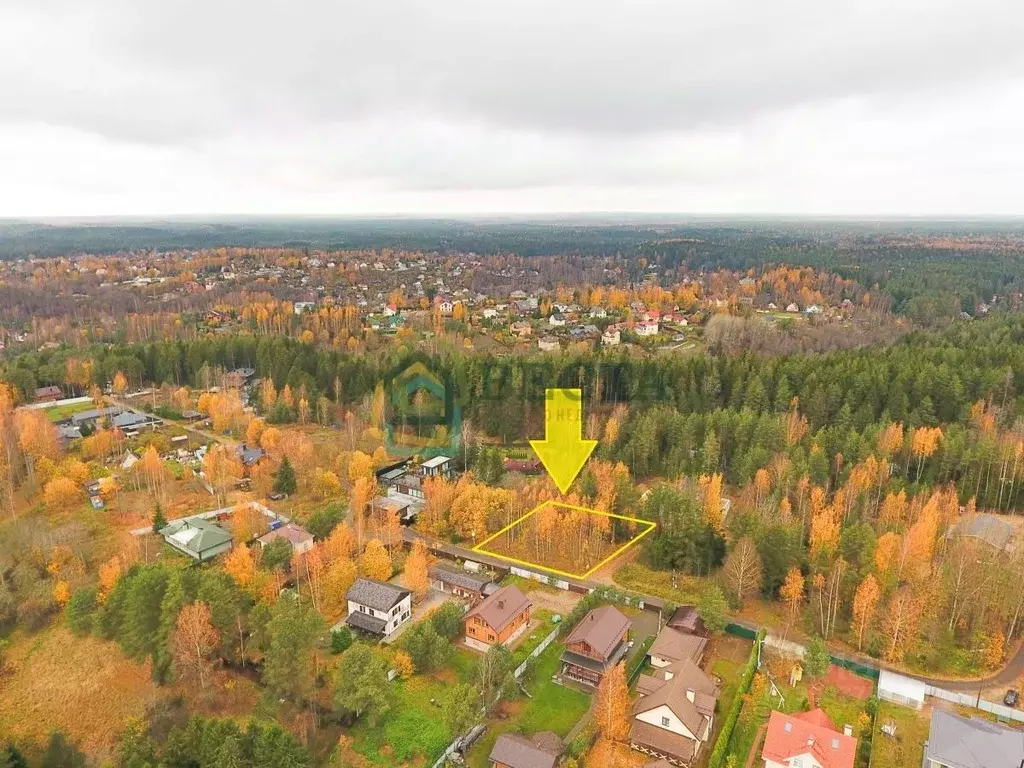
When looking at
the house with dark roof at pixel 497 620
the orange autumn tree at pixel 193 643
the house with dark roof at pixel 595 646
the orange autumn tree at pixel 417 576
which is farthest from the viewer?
the orange autumn tree at pixel 417 576

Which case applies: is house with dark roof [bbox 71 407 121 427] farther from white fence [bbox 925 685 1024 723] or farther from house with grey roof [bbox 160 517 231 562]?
white fence [bbox 925 685 1024 723]

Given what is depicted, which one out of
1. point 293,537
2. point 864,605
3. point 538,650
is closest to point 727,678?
point 864,605

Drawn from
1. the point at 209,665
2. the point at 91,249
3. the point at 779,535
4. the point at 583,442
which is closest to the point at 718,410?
the point at 583,442

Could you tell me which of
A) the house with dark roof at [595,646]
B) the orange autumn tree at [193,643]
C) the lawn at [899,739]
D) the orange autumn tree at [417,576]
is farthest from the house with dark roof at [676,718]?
the orange autumn tree at [193,643]

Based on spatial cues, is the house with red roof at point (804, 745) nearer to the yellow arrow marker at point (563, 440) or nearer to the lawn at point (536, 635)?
the lawn at point (536, 635)

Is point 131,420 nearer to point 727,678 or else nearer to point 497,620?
point 497,620

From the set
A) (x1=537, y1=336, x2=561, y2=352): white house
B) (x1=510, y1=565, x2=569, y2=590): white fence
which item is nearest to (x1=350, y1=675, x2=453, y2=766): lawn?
(x1=510, y1=565, x2=569, y2=590): white fence
